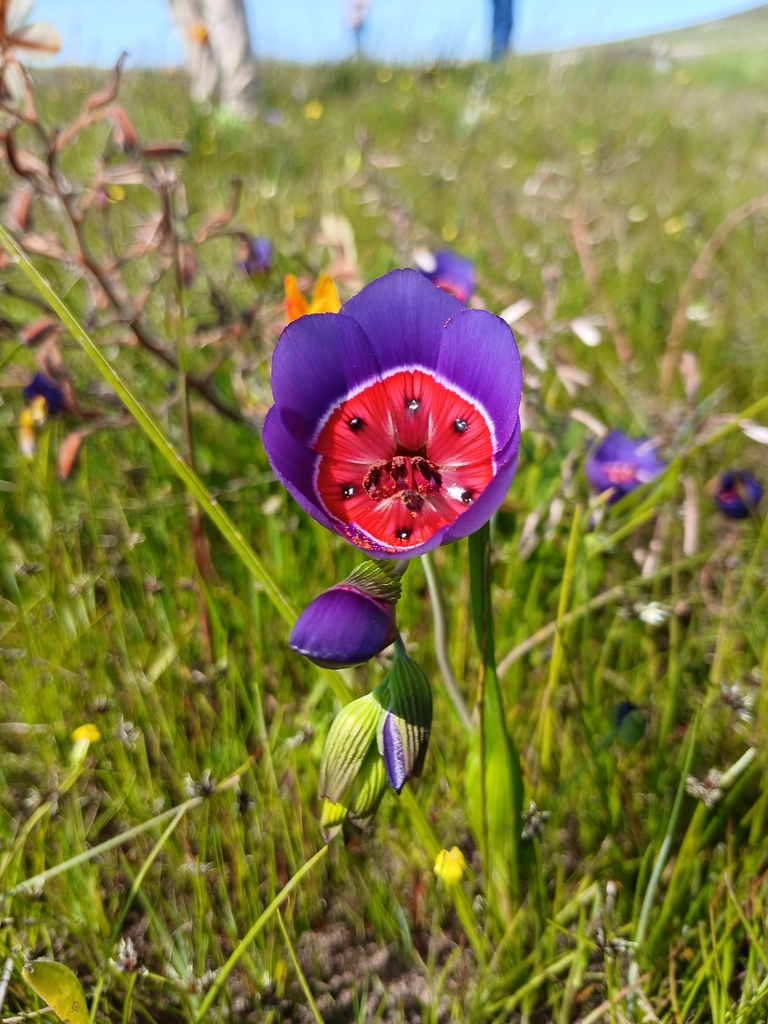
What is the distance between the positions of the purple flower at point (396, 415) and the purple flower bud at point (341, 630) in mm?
50

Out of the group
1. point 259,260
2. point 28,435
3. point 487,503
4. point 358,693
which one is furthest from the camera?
point 259,260

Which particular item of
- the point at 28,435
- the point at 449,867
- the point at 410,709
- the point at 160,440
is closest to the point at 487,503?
the point at 410,709

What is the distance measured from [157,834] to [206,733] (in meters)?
0.21

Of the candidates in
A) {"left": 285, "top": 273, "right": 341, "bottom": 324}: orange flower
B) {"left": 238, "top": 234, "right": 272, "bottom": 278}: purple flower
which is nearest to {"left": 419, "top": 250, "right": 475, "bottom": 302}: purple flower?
{"left": 238, "top": 234, "right": 272, "bottom": 278}: purple flower

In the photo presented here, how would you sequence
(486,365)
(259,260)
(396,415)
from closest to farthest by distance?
(486,365)
(396,415)
(259,260)

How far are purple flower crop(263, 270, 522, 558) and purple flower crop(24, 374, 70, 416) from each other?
1.20 meters

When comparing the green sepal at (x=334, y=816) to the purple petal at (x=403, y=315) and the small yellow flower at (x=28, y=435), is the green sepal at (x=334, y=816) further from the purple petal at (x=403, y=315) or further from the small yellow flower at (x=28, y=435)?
the small yellow flower at (x=28, y=435)

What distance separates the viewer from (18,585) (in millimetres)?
1773

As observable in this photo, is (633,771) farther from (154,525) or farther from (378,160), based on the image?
(378,160)

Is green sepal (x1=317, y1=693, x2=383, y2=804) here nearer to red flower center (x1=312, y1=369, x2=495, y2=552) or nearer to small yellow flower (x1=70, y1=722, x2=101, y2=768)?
red flower center (x1=312, y1=369, x2=495, y2=552)

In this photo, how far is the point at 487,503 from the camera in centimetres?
62

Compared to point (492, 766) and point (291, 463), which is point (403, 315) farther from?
point (492, 766)

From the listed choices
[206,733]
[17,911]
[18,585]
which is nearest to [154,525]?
[18,585]

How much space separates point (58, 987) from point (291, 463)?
61 cm
